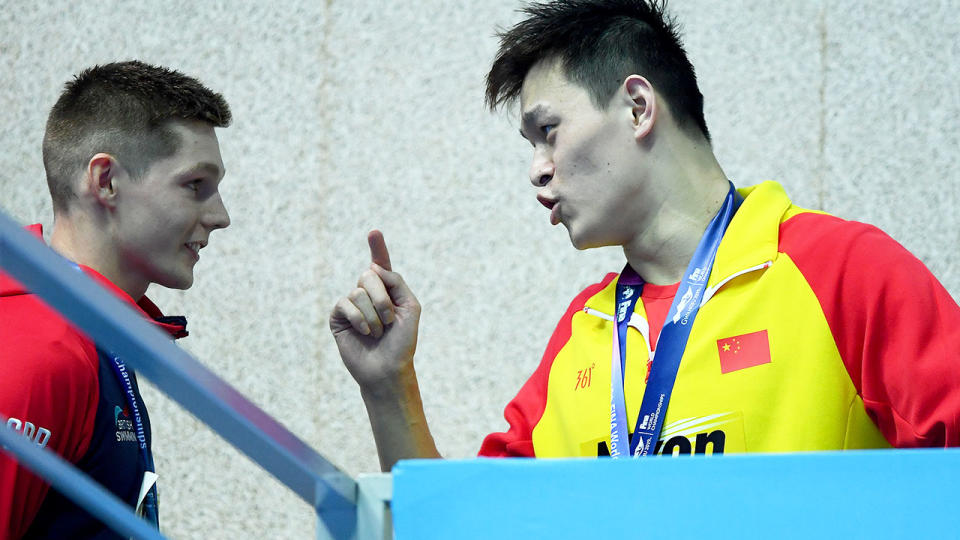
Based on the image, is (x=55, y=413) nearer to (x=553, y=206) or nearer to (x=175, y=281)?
(x=175, y=281)

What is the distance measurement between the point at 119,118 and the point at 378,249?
57 cm

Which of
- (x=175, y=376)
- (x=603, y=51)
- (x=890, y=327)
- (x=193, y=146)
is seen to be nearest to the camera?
(x=175, y=376)

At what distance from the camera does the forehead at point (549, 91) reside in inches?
60.9

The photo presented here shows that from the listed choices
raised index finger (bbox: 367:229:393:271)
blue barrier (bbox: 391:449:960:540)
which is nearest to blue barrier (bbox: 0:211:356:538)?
blue barrier (bbox: 391:449:960:540)

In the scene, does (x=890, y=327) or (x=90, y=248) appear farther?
(x=90, y=248)

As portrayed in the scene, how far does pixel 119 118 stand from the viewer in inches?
70.3

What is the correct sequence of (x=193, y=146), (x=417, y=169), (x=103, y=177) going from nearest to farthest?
(x=103, y=177) < (x=193, y=146) < (x=417, y=169)

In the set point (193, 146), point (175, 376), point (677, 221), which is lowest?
point (175, 376)

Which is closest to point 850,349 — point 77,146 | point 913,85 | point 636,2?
point 636,2

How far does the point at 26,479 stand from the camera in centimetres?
125

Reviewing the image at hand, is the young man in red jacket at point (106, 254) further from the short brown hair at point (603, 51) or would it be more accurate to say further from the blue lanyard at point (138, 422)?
the short brown hair at point (603, 51)

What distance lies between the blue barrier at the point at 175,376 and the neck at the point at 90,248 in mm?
1003

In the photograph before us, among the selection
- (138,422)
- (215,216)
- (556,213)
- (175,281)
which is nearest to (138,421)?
(138,422)

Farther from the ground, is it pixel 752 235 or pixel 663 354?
pixel 752 235
